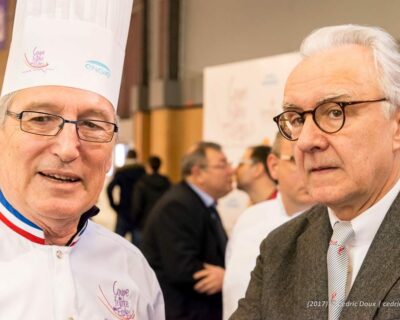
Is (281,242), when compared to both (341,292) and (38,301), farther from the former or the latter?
(38,301)

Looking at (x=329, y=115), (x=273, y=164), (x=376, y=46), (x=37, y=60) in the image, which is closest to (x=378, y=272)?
(x=329, y=115)

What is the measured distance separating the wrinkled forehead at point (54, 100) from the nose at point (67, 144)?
1.6 inches

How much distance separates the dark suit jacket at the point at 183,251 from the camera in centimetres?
285

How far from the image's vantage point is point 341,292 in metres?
1.17

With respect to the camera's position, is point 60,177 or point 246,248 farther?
point 246,248

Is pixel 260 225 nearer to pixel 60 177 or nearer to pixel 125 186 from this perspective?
pixel 60 177

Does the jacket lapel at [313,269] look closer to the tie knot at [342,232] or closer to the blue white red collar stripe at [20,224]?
the tie knot at [342,232]

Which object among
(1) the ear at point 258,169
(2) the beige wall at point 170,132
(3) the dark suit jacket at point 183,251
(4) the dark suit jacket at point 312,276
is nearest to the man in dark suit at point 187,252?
(3) the dark suit jacket at point 183,251

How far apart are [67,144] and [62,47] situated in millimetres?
253

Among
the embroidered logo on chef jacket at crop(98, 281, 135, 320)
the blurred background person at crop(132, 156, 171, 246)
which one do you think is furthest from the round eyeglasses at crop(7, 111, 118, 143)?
the blurred background person at crop(132, 156, 171, 246)

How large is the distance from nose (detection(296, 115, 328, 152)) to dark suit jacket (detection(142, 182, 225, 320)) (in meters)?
1.75

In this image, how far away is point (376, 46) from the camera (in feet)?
3.84

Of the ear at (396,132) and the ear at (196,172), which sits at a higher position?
the ear at (396,132)

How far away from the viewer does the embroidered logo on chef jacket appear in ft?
4.61
